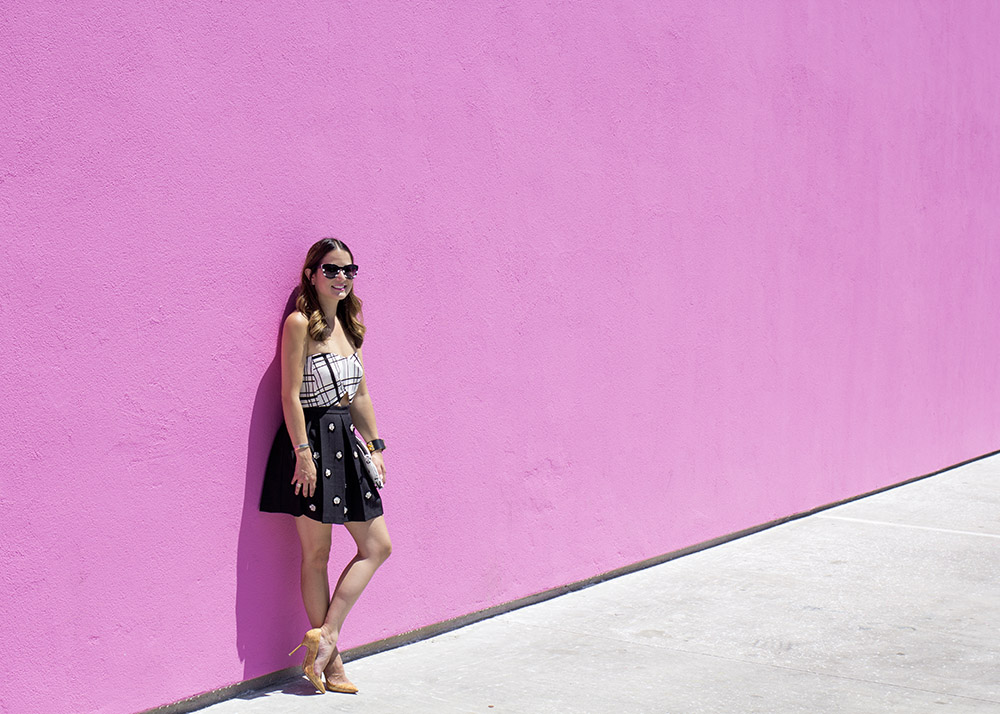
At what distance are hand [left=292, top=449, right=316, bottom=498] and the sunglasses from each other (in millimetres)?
680

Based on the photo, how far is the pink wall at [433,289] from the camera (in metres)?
3.75

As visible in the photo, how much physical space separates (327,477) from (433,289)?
1141mm

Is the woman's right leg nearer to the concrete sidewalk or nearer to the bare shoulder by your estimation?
the concrete sidewalk

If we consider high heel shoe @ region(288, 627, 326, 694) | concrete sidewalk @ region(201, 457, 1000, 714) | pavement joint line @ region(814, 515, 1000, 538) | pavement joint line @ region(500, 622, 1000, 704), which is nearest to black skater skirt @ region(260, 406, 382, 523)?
high heel shoe @ region(288, 627, 326, 694)

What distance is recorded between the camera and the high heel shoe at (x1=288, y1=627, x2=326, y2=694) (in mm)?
4305

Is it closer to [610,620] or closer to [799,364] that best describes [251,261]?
[610,620]

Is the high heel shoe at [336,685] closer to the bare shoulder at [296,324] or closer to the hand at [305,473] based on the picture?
the hand at [305,473]

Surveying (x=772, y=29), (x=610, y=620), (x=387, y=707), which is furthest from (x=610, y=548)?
(x=772, y=29)

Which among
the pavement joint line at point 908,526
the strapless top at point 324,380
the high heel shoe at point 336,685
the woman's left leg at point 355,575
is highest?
the strapless top at point 324,380

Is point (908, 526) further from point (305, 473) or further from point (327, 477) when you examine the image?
point (305, 473)

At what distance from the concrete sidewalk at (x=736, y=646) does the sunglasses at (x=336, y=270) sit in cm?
159

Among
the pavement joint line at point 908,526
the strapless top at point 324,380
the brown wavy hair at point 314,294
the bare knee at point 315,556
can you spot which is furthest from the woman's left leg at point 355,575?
the pavement joint line at point 908,526

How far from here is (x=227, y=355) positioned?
4.25 meters

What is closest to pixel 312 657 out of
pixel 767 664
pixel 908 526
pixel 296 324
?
pixel 296 324
